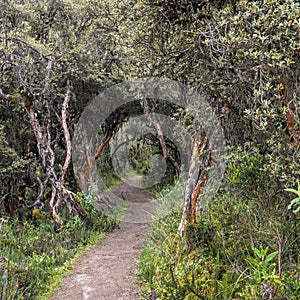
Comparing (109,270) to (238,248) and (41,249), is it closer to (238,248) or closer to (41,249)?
(41,249)

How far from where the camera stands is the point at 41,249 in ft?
24.9

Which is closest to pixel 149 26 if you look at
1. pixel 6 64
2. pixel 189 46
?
pixel 189 46

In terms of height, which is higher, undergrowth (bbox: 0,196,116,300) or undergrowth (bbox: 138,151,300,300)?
undergrowth (bbox: 138,151,300,300)

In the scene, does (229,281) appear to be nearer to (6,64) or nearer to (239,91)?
(239,91)

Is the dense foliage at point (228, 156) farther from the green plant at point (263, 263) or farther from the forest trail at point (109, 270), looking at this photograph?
the forest trail at point (109, 270)

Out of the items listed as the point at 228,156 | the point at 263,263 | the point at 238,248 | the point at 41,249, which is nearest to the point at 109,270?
the point at 41,249

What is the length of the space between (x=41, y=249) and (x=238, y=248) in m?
4.59

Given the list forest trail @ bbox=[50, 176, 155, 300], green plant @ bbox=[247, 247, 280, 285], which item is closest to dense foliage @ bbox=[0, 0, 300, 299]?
green plant @ bbox=[247, 247, 280, 285]

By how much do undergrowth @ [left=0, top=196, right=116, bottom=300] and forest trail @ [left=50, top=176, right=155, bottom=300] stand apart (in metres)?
0.26

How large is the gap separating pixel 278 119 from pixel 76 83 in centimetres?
819

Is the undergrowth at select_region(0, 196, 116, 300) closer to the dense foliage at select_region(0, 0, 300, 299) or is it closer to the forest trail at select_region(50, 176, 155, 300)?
the dense foliage at select_region(0, 0, 300, 299)

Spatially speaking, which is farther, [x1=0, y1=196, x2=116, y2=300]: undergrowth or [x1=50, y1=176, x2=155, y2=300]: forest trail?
[x1=0, y1=196, x2=116, y2=300]: undergrowth

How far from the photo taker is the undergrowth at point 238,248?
3.77 m

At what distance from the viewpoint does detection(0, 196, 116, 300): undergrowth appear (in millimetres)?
5718
